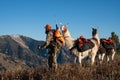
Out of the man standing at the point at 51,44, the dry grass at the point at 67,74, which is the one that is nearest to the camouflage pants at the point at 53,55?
the man standing at the point at 51,44

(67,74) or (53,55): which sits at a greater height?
(53,55)

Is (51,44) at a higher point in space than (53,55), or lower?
higher

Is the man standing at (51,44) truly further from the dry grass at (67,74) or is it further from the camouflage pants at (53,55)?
the dry grass at (67,74)

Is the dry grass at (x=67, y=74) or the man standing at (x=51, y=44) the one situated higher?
the man standing at (x=51, y=44)

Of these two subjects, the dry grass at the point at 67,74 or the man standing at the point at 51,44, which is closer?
the dry grass at the point at 67,74

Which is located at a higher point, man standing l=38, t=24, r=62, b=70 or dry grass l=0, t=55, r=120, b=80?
man standing l=38, t=24, r=62, b=70

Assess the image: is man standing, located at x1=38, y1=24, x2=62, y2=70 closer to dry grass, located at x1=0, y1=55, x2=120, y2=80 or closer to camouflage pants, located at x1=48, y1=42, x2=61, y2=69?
camouflage pants, located at x1=48, y1=42, x2=61, y2=69

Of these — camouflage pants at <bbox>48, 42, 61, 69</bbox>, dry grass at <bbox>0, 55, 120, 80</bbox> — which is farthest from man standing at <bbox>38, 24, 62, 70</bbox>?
dry grass at <bbox>0, 55, 120, 80</bbox>

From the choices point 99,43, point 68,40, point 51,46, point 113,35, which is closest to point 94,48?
point 99,43

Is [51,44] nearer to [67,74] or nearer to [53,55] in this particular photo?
[53,55]

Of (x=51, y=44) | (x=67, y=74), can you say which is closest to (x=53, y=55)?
(x=51, y=44)

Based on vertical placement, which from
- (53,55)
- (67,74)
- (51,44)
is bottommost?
(67,74)

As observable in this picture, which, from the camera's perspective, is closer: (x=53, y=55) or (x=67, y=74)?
(x=67, y=74)

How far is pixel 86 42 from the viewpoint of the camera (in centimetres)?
1875
